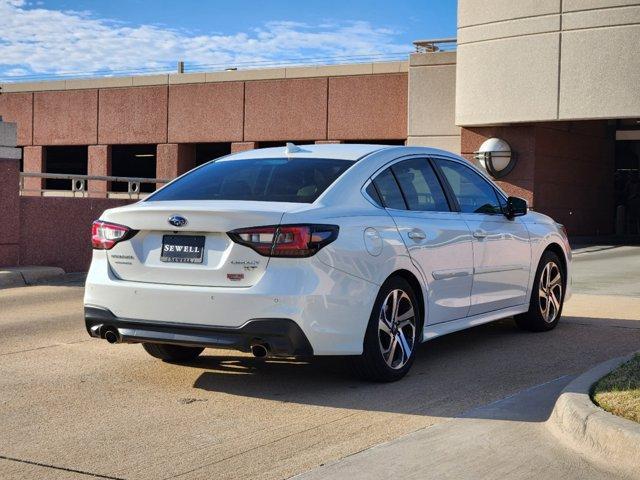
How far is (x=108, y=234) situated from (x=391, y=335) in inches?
78.9

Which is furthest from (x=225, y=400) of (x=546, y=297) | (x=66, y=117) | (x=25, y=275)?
(x=66, y=117)

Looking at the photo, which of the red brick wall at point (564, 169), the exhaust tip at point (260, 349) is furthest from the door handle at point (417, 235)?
the red brick wall at point (564, 169)

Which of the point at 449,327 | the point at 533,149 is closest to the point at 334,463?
the point at 449,327

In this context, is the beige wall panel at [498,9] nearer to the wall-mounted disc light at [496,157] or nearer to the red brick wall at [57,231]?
the wall-mounted disc light at [496,157]

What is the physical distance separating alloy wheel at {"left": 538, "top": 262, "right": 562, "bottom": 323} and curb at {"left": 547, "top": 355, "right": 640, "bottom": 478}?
3.36 metres

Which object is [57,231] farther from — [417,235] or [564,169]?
[564,169]

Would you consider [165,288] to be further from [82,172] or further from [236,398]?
[82,172]

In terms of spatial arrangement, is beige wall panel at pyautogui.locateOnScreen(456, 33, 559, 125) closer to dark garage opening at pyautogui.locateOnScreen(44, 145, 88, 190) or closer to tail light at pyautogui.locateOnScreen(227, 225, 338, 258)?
dark garage opening at pyautogui.locateOnScreen(44, 145, 88, 190)

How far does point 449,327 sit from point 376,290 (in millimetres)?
1267

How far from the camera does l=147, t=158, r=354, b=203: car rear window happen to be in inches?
263

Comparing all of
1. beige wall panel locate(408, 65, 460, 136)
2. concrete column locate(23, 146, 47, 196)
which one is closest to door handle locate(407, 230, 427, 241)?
beige wall panel locate(408, 65, 460, 136)

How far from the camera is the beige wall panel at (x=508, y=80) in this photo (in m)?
24.5

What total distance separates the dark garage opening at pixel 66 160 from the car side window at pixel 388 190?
97.6 feet

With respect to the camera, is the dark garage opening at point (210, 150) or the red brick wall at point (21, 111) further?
the red brick wall at point (21, 111)
